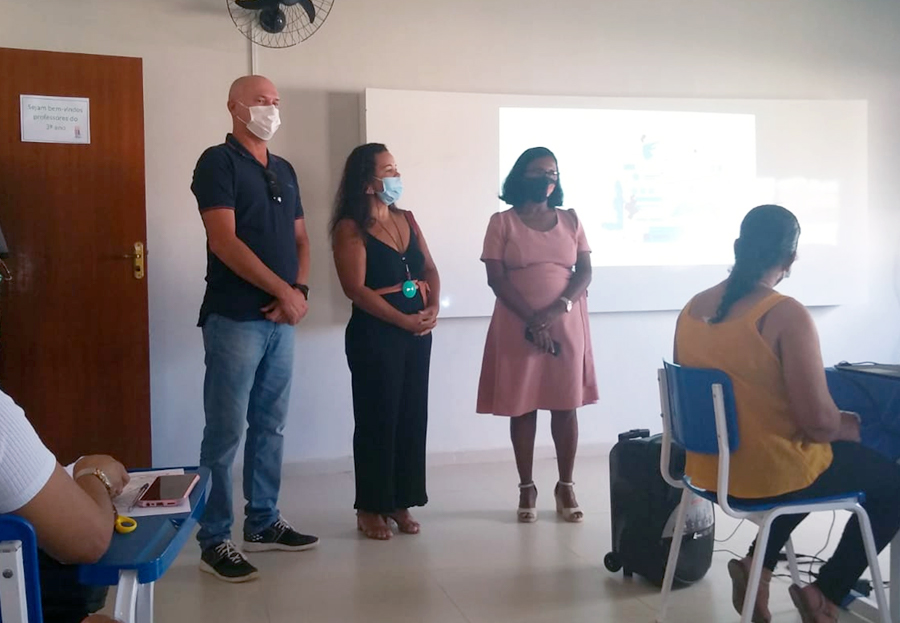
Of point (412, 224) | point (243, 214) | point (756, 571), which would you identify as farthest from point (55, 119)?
point (756, 571)

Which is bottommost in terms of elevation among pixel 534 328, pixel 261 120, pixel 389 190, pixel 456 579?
pixel 456 579

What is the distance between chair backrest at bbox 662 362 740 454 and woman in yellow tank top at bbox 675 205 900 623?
3cm

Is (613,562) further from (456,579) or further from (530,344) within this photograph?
(530,344)

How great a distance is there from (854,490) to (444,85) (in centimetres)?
286

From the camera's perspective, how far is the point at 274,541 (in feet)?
9.41

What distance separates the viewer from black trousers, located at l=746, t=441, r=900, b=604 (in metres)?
1.95

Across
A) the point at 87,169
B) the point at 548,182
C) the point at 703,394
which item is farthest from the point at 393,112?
the point at 703,394

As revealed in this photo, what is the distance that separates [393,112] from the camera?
3977 mm

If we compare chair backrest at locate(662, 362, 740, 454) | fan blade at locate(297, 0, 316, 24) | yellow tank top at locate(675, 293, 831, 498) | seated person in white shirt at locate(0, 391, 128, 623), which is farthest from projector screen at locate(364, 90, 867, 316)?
seated person in white shirt at locate(0, 391, 128, 623)

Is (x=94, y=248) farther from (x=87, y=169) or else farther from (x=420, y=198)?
(x=420, y=198)

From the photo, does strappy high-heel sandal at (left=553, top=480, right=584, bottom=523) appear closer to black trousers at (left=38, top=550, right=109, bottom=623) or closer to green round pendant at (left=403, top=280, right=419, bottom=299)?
green round pendant at (left=403, top=280, right=419, bottom=299)

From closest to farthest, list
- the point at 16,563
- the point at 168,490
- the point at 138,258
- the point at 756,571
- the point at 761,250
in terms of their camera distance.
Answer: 1. the point at 16,563
2. the point at 168,490
3. the point at 756,571
4. the point at 761,250
5. the point at 138,258

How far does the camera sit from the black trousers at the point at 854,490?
1953 millimetres

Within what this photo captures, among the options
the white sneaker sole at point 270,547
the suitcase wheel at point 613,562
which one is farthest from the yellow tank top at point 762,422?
the white sneaker sole at point 270,547
